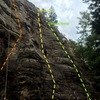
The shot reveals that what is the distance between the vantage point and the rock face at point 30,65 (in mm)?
13133

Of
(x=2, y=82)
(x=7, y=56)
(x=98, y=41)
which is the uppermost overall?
(x=98, y=41)

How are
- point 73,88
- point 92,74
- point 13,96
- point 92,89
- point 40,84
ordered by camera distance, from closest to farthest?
point 13,96 < point 40,84 < point 73,88 < point 92,89 < point 92,74

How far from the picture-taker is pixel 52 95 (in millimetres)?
13977

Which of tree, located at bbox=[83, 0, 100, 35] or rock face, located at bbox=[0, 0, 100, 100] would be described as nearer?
rock face, located at bbox=[0, 0, 100, 100]

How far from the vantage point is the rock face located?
43.1ft

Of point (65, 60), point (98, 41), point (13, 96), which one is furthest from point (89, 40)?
point (13, 96)

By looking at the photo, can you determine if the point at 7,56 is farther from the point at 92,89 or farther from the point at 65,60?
the point at 92,89

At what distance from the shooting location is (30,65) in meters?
14.1

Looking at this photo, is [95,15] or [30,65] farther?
[95,15]

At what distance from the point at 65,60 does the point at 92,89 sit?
119 inches

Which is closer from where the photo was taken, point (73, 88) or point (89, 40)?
point (73, 88)

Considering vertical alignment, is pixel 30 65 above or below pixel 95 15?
below

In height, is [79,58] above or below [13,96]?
above

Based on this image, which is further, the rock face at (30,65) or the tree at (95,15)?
the tree at (95,15)
